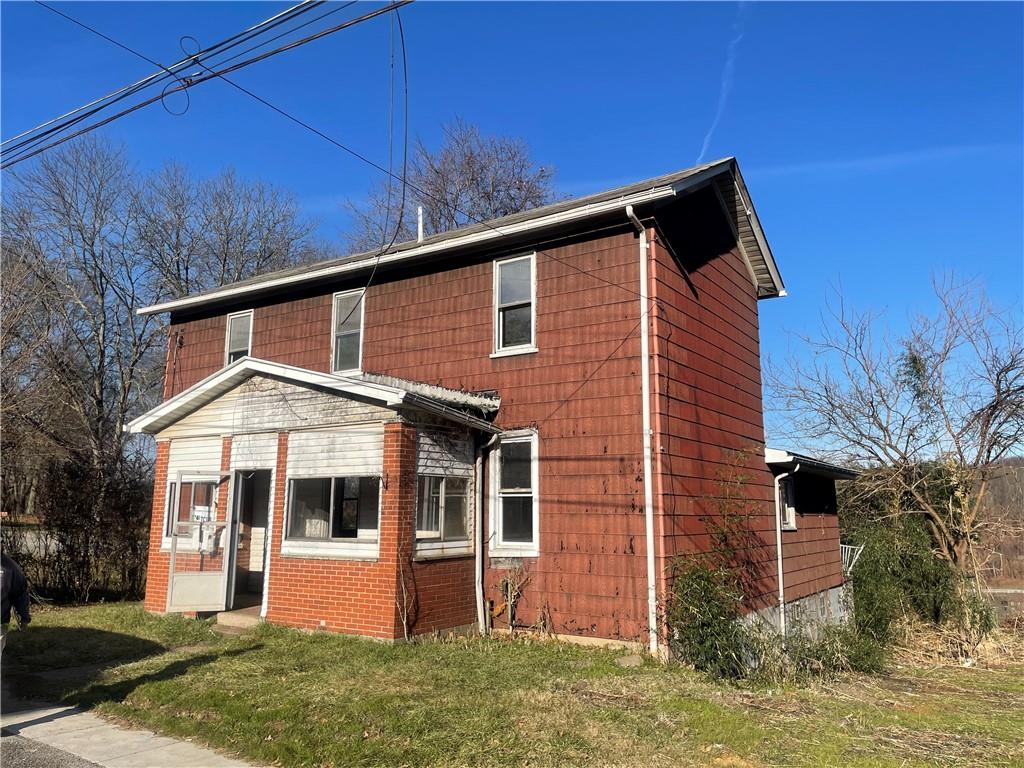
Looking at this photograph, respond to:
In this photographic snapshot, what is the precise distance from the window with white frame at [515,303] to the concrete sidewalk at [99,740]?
23.1 feet

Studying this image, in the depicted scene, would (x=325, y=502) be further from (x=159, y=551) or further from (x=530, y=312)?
(x=530, y=312)

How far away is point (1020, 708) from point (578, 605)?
5.24 metres

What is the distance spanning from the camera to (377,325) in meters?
13.4

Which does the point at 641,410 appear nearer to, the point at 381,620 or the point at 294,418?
the point at 381,620

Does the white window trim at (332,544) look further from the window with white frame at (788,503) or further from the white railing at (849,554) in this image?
the white railing at (849,554)

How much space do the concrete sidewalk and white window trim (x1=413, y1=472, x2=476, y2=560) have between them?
13.8 ft

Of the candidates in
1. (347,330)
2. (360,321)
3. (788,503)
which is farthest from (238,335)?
(788,503)

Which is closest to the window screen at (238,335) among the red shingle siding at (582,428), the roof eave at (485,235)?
the roof eave at (485,235)

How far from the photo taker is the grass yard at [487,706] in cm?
584

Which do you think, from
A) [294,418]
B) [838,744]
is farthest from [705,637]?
[294,418]

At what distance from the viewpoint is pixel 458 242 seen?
12008 millimetres

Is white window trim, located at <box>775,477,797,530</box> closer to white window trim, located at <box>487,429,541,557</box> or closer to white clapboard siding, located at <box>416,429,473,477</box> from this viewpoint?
white window trim, located at <box>487,429,541,557</box>

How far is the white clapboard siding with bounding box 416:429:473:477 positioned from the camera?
1045cm

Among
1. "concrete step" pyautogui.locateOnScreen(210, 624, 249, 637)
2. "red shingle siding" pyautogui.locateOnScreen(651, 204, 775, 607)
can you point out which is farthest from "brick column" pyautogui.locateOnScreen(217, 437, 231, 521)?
"red shingle siding" pyautogui.locateOnScreen(651, 204, 775, 607)
